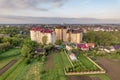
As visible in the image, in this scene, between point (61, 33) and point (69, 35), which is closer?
point (69, 35)

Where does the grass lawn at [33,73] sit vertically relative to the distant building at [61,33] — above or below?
below

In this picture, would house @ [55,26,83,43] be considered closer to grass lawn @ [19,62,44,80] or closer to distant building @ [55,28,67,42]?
distant building @ [55,28,67,42]

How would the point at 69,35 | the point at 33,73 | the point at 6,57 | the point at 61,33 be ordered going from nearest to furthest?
the point at 33,73
the point at 6,57
the point at 69,35
the point at 61,33

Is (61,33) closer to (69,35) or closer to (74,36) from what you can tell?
(69,35)

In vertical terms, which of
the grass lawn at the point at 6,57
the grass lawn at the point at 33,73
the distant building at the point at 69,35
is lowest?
the grass lawn at the point at 6,57

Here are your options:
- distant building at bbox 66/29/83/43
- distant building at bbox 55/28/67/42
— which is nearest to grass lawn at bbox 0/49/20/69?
distant building at bbox 55/28/67/42

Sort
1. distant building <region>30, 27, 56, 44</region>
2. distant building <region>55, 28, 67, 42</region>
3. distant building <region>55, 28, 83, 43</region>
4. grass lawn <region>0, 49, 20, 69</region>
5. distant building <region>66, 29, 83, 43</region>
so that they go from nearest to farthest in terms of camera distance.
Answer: grass lawn <region>0, 49, 20, 69</region> < distant building <region>30, 27, 56, 44</region> < distant building <region>66, 29, 83, 43</region> < distant building <region>55, 28, 83, 43</region> < distant building <region>55, 28, 67, 42</region>

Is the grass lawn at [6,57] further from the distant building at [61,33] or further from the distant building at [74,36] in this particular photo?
the distant building at [74,36]

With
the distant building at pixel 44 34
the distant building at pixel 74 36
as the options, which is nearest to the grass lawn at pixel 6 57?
the distant building at pixel 44 34

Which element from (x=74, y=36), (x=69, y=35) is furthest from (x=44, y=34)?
(x=74, y=36)

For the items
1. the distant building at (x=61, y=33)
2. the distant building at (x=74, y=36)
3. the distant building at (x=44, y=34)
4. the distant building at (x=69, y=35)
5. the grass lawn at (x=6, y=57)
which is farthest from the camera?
the distant building at (x=61, y=33)

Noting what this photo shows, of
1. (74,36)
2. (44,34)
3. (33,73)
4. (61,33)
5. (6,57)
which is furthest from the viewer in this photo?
(61,33)

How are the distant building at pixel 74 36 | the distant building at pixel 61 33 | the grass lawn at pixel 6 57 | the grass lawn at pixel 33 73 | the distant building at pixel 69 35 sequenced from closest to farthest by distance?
the grass lawn at pixel 33 73 → the grass lawn at pixel 6 57 → the distant building at pixel 74 36 → the distant building at pixel 69 35 → the distant building at pixel 61 33
